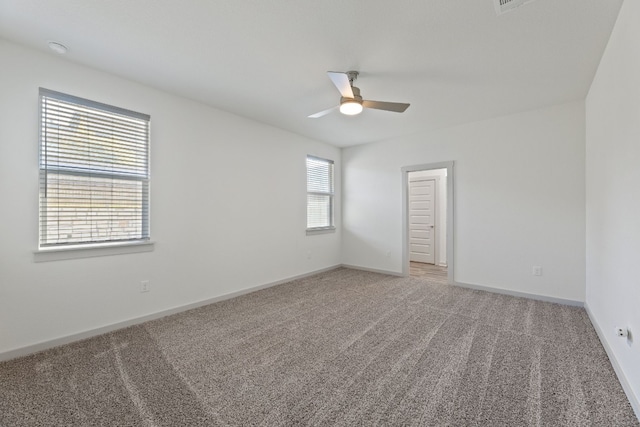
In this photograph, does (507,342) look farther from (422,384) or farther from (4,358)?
(4,358)

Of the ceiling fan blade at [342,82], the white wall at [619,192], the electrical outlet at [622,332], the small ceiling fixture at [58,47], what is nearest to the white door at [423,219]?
the white wall at [619,192]

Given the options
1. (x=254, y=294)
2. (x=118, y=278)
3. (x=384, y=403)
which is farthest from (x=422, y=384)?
(x=118, y=278)

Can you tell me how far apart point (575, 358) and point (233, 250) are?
146 inches

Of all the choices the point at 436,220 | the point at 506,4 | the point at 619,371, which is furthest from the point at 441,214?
the point at 506,4

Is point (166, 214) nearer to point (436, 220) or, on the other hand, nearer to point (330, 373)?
point (330, 373)

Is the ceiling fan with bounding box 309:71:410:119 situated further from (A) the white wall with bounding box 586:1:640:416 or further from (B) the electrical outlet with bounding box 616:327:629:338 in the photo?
(B) the electrical outlet with bounding box 616:327:629:338

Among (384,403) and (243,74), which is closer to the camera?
(384,403)

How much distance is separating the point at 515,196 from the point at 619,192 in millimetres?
1890

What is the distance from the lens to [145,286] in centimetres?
294

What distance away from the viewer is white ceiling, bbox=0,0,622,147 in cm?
181

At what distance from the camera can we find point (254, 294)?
154 inches

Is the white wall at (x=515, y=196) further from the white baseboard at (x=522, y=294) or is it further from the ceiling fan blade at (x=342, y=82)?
the ceiling fan blade at (x=342, y=82)

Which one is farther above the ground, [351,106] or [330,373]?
[351,106]

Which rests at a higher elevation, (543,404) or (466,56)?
(466,56)
